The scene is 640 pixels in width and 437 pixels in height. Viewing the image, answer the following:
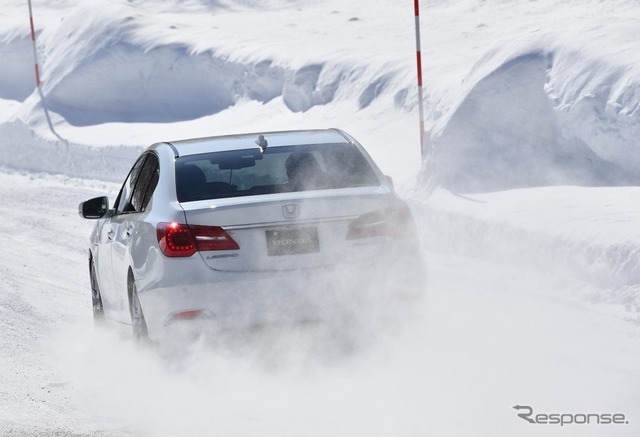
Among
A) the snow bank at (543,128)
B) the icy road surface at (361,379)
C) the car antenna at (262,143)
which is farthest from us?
the snow bank at (543,128)

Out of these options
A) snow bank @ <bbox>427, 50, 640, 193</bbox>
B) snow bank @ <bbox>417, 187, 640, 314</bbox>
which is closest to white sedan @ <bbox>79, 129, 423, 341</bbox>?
snow bank @ <bbox>417, 187, 640, 314</bbox>

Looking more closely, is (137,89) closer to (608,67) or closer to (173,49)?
(173,49)

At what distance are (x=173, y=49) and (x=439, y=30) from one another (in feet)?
17.6

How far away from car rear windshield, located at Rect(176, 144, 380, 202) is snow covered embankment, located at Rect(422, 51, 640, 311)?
2.86 m

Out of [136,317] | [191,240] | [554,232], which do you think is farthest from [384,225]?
[554,232]

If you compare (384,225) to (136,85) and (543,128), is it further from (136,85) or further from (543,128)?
(136,85)

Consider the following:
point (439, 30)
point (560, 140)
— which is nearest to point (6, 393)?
point (560, 140)

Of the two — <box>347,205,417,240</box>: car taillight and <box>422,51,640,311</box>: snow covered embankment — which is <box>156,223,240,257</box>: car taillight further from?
<box>422,51,640,311</box>: snow covered embankment

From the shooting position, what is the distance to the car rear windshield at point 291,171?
288 inches

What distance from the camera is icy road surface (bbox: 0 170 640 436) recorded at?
6.11 metres

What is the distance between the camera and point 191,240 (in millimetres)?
6996

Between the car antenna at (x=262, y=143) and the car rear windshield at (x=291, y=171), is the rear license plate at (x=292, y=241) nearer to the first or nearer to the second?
the car rear windshield at (x=291, y=171)

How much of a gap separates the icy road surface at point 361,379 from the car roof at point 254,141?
1.30 meters

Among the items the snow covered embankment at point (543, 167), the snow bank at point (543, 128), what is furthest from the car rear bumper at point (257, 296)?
the snow bank at point (543, 128)
